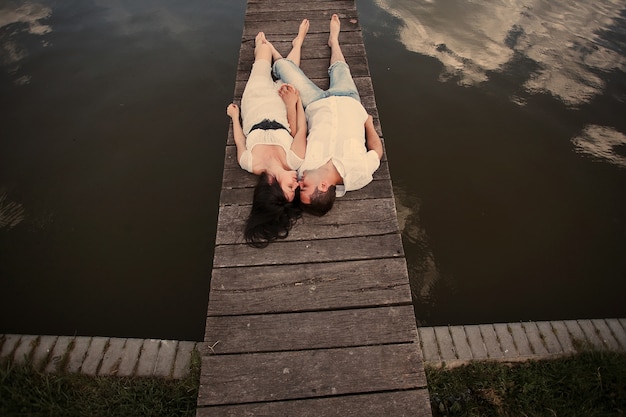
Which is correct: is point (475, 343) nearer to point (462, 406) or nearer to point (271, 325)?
point (462, 406)

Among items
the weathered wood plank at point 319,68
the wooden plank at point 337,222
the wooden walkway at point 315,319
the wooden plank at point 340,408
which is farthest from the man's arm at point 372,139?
the wooden plank at point 340,408

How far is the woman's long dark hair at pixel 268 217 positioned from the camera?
291cm

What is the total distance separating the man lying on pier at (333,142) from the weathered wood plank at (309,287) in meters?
0.53

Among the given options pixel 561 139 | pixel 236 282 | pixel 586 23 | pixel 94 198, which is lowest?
pixel 94 198

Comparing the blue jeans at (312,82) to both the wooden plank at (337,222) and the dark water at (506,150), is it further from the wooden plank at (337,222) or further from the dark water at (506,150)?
the dark water at (506,150)

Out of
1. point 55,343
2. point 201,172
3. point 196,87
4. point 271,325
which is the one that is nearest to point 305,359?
point 271,325

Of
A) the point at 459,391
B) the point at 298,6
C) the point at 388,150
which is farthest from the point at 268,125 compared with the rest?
the point at 459,391

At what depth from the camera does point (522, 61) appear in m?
5.99

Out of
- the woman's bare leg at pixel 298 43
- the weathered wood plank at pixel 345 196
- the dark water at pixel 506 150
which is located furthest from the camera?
the woman's bare leg at pixel 298 43

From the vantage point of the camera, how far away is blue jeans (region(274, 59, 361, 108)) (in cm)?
369

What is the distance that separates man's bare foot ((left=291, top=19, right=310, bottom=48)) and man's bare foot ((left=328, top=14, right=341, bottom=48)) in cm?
31

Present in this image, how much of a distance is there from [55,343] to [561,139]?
249 inches

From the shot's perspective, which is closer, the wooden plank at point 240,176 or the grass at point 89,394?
the grass at point 89,394

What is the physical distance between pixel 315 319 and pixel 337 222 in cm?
83
